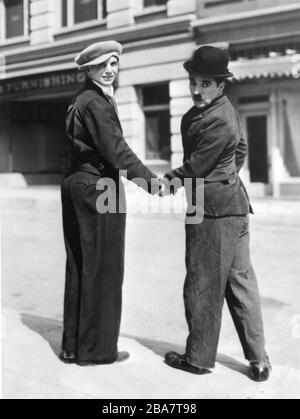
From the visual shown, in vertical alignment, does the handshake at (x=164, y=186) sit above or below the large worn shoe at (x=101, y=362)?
above

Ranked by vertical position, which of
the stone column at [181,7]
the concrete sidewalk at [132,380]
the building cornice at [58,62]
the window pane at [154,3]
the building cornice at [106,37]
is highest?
the window pane at [154,3]

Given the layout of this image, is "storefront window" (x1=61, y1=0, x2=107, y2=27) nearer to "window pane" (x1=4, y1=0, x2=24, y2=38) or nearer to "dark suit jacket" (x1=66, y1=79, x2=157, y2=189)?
"window pane" (x1=4, y1=0, x2=24, y2=38)

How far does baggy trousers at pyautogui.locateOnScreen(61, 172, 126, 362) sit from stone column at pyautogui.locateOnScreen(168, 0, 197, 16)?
12489mm

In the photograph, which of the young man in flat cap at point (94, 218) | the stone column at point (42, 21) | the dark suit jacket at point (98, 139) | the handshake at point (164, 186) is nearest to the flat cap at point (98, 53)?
the young man in flat cap at point (94, 218)

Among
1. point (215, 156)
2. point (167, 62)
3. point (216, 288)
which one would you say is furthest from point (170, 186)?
point (167, 62)

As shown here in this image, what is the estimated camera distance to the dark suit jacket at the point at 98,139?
3.18 metres

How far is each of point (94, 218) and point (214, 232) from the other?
74 cm

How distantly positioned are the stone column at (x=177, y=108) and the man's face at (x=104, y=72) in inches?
466

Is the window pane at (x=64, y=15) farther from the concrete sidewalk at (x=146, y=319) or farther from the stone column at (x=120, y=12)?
the concrete sidewalk at (x=146, y=319)

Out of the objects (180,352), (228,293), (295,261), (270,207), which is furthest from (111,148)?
(270,207)

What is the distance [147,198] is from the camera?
43.2 feet

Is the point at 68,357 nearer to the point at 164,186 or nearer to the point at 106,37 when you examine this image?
the point at 164,186

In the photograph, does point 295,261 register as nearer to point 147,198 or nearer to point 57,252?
point 57,252

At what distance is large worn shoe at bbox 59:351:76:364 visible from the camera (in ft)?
11.2
